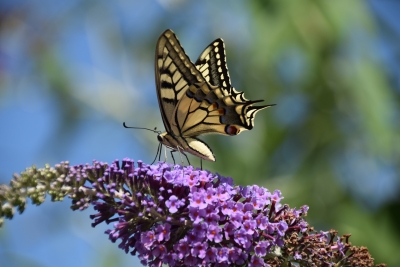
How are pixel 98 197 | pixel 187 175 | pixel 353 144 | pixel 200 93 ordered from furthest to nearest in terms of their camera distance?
pixel 353 144 < pixel 200 93 < pixel 187 175 < pixel 98 197

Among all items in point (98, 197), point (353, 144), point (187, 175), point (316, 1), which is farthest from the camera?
point (353, 144)

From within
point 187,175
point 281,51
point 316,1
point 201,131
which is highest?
point 316,1

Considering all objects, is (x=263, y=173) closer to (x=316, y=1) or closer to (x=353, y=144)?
(x=353, y=144)

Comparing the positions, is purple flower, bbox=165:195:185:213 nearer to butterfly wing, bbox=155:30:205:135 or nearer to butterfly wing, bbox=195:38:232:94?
butterfly wing, bbox=155:30:205:135

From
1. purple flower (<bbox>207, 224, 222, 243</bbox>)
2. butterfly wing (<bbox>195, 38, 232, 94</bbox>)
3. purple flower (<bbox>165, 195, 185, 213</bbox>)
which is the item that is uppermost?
butterfly wing (<bbox>195, 38, 232, 94</bbox>)

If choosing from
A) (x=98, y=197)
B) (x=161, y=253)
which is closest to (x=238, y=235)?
(x=161, y=253)

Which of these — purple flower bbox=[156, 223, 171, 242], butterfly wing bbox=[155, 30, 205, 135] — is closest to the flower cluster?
purple flower bbox=[156, 223, 171, 242]

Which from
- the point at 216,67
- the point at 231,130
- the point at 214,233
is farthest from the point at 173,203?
the point at 216,67
